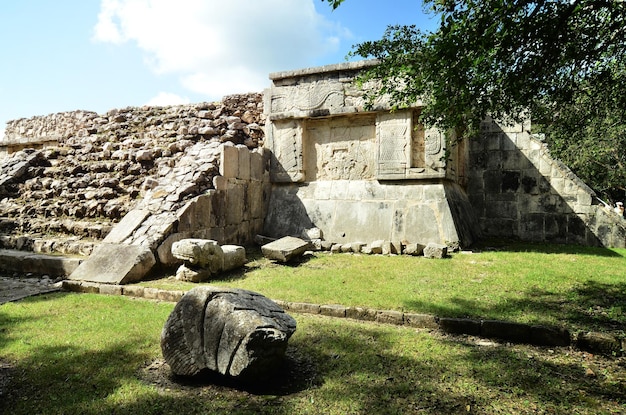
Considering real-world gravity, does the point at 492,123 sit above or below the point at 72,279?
above

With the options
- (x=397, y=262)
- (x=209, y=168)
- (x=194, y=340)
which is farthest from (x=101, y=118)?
(x=194, y=340)

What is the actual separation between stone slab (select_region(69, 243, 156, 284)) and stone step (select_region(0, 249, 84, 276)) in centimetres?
38

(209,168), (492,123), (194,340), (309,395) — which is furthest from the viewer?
(492,123)

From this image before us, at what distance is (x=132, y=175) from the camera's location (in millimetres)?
8359

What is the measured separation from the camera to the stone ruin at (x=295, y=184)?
6984 millimetres

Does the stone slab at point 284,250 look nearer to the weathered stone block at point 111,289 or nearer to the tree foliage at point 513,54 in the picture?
the weathered stone block at point 111,289

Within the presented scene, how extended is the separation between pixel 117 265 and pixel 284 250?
262 centimetres

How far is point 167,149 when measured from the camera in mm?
8797

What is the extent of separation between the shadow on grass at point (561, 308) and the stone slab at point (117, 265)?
3935 mm

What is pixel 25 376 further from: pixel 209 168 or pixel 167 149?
pixel 167 149

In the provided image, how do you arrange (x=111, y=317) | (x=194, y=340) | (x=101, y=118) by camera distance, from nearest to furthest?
(x=194, y=340) → (x=111, y=317) → (x=101, y=118)

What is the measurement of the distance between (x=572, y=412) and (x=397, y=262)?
4.06 metres

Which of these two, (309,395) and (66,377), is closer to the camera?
(309,395)

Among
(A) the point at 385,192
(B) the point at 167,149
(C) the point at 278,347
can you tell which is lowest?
(C) the point at 278,347
